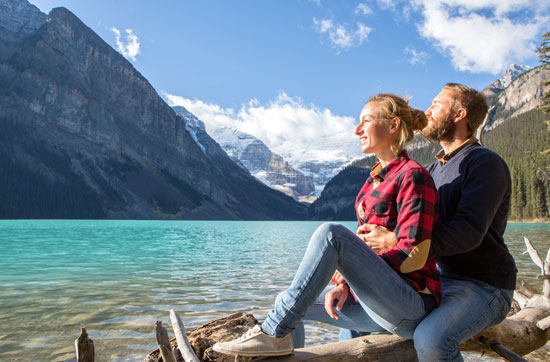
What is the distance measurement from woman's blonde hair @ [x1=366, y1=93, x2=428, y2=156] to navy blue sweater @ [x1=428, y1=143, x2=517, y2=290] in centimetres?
52

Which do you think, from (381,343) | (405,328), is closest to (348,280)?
(405,328)

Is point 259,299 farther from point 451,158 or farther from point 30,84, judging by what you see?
point 30,84

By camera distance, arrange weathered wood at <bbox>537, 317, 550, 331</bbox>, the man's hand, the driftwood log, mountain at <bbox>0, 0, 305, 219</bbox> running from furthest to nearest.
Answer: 1. mountain at <bbox>0, 0, 305, 219</bbox>
2. weathered wood at <bbox>537, 317, 550, 331</bbox>
3. the driftwood log
4. the man's hand

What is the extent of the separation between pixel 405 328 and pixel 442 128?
184 centimetres

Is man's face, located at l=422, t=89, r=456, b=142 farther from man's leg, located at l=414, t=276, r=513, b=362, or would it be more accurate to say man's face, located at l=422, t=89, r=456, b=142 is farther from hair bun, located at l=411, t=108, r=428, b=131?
man's leg, located at l=414, t=276, r=513, b=362

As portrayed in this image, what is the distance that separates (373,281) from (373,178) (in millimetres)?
924

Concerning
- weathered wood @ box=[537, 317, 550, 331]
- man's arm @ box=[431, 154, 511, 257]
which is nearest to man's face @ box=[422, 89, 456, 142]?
man's arm @ box=[431, 154, 511, 257]

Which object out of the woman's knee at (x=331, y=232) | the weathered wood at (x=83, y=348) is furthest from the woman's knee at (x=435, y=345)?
the weathered wood at (x=83, y=348)

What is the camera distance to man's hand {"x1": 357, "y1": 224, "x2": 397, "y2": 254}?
315cm

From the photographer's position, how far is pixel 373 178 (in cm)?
353

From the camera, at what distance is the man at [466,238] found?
307 centimetres

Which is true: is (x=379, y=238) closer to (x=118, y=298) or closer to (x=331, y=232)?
(x=331, y=232)

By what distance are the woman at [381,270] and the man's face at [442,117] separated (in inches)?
28.1

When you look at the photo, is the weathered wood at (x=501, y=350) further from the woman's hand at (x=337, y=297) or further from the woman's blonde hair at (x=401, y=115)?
the woman's blonde hair at (x=401, y=115)
